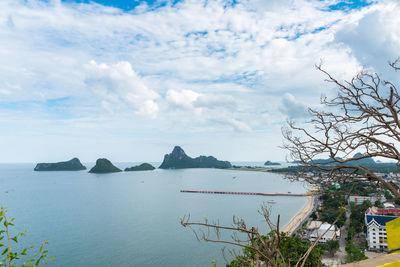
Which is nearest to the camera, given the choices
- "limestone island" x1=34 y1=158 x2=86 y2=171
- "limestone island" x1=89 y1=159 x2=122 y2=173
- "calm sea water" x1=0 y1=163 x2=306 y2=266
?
"calm sea water" x1=0 y1=163 x2=306 y2=266

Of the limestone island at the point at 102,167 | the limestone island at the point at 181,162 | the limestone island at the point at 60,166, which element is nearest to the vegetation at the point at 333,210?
the limestone island at the point at 102,167

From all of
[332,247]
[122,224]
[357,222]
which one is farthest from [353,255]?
[122,224]

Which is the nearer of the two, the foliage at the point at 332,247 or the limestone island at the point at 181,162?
the foliage at the point at 332,247

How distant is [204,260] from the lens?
18.6 m

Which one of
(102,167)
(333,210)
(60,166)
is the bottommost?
(102,167)

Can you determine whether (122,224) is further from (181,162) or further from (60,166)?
(181,162)

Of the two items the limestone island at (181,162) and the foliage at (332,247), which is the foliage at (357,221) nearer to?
the foliage at (332,247)

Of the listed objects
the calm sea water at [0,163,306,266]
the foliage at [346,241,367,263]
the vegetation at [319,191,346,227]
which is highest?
the vegetation at [319,191,346,227]

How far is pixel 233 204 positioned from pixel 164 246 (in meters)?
20.7

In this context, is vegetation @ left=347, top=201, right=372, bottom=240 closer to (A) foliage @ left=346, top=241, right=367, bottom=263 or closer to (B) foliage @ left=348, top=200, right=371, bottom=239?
(B) foliage @ left=348, top=200, right=371, bottom=239

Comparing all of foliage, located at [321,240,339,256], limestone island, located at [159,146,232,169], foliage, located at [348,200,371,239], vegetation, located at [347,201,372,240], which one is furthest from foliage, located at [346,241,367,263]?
limestone island, located at [159,146,232,169]

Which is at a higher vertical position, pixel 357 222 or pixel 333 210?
pixel 333 210

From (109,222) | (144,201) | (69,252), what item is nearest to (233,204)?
(144,201)

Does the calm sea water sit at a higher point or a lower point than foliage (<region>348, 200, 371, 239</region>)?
lower
